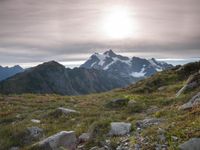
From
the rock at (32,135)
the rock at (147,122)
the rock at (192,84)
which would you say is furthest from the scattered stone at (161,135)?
the rock at (192,84)

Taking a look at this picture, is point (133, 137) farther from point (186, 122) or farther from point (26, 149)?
point (26, 149)

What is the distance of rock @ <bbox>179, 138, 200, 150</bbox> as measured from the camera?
13.7m

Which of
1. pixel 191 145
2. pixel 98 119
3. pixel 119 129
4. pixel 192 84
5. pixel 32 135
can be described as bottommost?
pixel 32 135

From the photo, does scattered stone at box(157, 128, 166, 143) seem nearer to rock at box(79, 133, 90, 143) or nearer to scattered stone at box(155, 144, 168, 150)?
scattered stone at box(155, 144, 168, 150)

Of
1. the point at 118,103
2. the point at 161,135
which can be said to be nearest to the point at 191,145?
the point at 161,135

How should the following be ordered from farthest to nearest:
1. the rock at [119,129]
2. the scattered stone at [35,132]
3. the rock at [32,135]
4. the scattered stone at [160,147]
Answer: the scattered stone at [35,132]
the rock at [32,135]
the rock at [119,129]
the scattered stone at [160,147]

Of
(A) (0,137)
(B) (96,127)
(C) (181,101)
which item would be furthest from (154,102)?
(A) (0,137)

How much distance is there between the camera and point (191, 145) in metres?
13.9

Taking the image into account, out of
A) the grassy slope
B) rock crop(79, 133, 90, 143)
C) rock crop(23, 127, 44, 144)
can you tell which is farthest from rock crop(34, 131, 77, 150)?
rock crop(23, 127, 44, 144)

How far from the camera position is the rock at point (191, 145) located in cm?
1373

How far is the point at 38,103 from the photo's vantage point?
36656mm

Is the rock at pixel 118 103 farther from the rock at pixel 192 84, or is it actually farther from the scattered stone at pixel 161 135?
the scattered stone at pixel 161 135

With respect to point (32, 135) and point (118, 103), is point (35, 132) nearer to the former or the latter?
point (32, 135)

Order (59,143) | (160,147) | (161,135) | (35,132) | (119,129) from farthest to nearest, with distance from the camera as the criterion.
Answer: (35,132) < (119,129) < (59,143) < (161,135) < (160,147)
